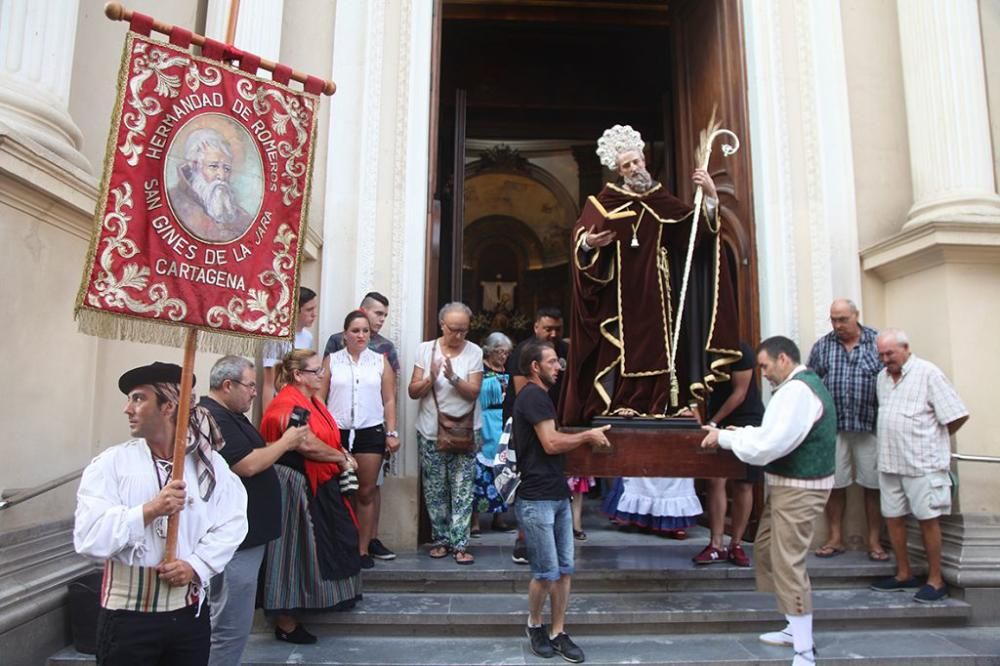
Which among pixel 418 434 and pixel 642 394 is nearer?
pixel 642 394

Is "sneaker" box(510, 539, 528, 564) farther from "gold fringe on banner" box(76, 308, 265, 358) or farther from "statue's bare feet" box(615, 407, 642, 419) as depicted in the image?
"gold fringe on banner" box(76, 308, 265, 358)

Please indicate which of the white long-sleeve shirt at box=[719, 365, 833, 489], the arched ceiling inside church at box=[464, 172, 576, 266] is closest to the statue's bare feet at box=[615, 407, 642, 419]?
the white long-sleeve shirt at box=[719, 365, 833, 489]

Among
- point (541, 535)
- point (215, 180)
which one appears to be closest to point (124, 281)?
point (215, 180)

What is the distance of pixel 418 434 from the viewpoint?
509cm

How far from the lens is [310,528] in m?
3.79

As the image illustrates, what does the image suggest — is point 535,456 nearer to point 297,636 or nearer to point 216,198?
point 297,636

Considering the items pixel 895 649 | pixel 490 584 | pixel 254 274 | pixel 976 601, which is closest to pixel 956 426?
pixel 976 601

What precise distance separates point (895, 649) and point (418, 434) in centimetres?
323

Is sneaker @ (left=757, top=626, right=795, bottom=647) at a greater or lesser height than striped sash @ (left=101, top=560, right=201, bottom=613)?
lesser

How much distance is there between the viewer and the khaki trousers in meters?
3.62

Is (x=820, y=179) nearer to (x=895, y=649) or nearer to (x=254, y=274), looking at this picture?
(x=895, y=649)

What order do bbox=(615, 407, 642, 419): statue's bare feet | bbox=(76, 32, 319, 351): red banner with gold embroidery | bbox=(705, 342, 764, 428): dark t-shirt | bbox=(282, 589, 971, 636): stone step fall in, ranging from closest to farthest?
bbox=(76, 32, 319, 351): red banner with gold embroidery, bbox=(282, 589, 971, 636): stone step, bbox=(615, 407, 642, 419): statue's bare feet, bbox=(705, 342, 764, 428): dark t-shirt

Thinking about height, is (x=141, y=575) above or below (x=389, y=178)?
below

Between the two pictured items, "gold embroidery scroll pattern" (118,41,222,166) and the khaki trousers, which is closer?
"gold embroidery scroll pattern" (118,41,222,166)
